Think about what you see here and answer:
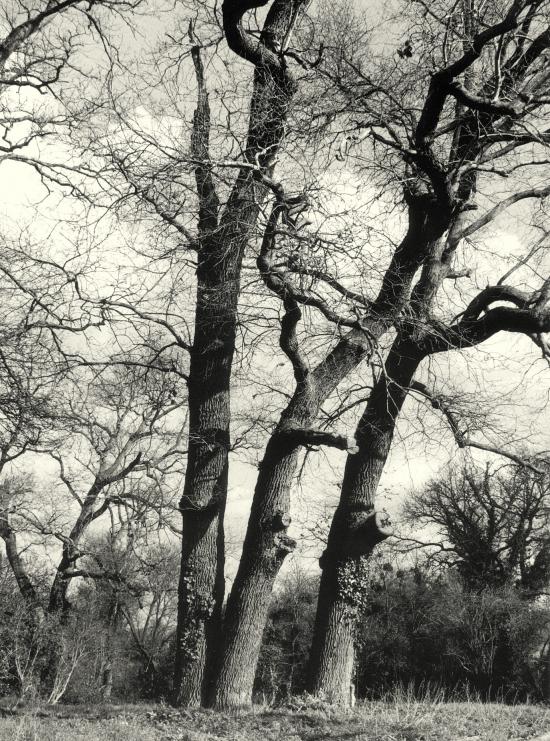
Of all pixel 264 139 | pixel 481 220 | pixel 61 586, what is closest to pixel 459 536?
pixel 61 586

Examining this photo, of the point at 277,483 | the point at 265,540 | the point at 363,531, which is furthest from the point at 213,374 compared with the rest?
the point at 363,531

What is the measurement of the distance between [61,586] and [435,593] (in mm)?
13883

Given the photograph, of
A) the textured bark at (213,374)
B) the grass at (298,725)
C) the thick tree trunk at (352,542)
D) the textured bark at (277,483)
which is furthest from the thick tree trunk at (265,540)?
the thick tree trunk at (352,542)

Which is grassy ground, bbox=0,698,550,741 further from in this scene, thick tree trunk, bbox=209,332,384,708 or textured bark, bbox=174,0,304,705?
textured bark, bbox=174,0,304,705

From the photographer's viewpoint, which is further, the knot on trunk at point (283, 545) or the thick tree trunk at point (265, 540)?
the knot on trunk at point (283, 545)

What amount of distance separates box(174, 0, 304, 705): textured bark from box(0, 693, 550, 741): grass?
36.9 inches

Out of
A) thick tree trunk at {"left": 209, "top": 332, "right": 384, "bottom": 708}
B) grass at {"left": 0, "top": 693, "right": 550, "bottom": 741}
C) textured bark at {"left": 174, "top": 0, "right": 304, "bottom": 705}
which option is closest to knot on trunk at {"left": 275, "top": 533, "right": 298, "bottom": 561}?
thick tree trunk at {"left": 209, "top": 332, "right": 384, "bottom": 708}

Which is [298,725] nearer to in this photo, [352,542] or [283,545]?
[283,545]

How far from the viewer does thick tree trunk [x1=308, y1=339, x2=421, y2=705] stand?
8469 millimetres

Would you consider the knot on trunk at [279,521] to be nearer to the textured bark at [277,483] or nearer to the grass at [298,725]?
the textured bark at [277,483]

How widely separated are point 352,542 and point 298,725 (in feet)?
8.73

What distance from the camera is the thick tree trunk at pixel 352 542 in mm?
8469

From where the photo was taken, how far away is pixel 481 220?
971 centimetres

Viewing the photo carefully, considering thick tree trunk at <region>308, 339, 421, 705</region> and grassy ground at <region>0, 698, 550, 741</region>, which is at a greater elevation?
thick tree trunk at <region>308, 339, 421, 705</region>
